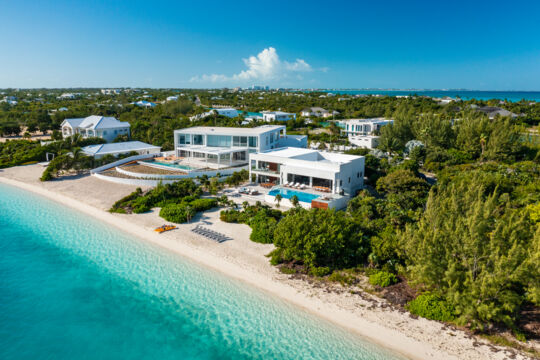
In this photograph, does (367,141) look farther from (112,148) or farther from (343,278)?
(343,278)

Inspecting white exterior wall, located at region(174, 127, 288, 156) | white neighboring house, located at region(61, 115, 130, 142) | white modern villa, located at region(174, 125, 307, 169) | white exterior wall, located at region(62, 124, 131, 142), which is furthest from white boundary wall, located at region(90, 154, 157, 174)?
white neighboring house, located at region(61, 115, 130, 142)

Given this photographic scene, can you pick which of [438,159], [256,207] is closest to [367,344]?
[256,207]

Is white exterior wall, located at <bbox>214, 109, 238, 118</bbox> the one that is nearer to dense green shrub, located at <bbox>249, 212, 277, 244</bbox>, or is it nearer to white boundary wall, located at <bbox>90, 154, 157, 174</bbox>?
white boundary wall, located at <bbox>90, 154, 157, 174</bbox>

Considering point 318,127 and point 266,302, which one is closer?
point 266,302

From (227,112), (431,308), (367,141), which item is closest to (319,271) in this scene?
(431,308)

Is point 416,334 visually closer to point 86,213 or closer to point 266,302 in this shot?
point 266,302
